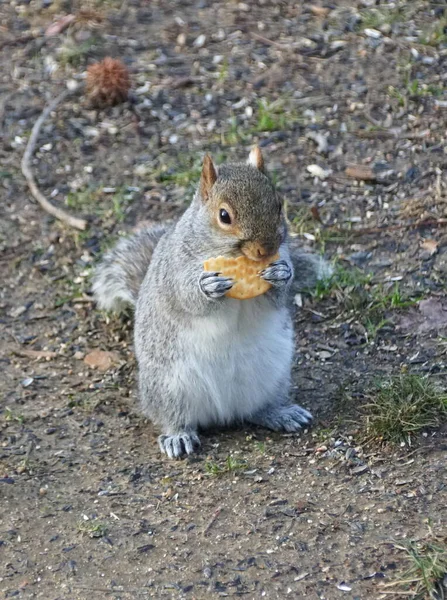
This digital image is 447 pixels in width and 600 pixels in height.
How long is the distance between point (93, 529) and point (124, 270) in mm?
1304

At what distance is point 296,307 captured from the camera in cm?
432

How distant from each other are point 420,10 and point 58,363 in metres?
3.01

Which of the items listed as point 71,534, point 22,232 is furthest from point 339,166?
point 71,534

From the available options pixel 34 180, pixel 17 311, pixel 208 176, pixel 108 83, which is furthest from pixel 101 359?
pixel 108 83

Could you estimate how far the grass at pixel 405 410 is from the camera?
3.41m

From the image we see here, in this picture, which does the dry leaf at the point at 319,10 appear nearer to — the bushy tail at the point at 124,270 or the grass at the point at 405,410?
the bushy tail at the point at 124,270

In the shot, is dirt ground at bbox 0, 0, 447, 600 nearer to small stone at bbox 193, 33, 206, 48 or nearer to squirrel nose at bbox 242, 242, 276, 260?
small stone at bbox 193, 33, 206, 48

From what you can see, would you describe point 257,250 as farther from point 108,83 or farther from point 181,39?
point 181,39

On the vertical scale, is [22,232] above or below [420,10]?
below

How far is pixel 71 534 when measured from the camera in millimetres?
3158

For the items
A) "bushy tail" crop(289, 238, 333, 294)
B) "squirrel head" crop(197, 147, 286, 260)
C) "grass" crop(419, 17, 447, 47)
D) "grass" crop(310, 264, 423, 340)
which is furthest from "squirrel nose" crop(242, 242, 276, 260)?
"grass" crop(419, 17, 447, 47)

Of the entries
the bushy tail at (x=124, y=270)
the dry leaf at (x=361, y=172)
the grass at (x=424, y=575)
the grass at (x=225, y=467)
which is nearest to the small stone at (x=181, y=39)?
the dry leaf at (x=361, y=172)

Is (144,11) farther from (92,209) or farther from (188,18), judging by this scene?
(92,209)

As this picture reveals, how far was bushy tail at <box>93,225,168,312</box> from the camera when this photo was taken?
417cm
